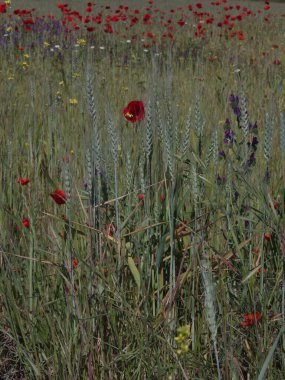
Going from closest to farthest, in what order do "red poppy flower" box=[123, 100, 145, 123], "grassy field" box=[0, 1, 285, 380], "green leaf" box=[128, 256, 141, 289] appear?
"grassy field" box=[0, 1, 285, 380], "green leaf" box=[128, 256, 141, 289], "red poppy flower" box=[123, 100, 145, 123]

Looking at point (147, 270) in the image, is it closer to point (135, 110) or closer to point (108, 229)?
point (108, 229)

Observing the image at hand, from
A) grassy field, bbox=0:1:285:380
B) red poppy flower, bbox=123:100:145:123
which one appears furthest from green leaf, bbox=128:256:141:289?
red poppy flower, bbox=123:100:145:123

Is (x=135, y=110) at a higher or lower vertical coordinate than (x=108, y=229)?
higher

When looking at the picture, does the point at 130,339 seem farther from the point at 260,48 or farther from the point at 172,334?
the point at 260,48

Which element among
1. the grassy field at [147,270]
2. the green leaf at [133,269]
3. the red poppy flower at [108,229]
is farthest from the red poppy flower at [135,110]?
the green leaf at [133,269]

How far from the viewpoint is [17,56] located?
496 centimetres

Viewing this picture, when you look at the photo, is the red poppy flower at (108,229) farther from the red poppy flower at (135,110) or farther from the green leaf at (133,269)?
the red poppy flower at (135,110)

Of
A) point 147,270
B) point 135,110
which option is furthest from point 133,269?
point 135,110

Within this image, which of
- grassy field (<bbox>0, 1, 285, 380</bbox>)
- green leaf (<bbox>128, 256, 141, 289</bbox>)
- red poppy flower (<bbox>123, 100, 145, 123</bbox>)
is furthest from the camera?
red poppy flower (<bbox>123, 100, 145, 123</bbox>)

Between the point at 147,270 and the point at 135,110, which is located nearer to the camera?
the point at 147,270

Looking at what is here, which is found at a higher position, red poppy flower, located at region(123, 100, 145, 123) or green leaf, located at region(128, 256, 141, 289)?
red poppy flower, located at region(123, 100, 145, 123)

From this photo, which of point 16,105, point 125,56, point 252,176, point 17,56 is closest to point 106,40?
point 125,56

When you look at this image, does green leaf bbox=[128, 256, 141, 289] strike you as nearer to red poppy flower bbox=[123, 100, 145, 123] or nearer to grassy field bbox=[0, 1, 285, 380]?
grassy field bbox=[0, 1, 285, 380]

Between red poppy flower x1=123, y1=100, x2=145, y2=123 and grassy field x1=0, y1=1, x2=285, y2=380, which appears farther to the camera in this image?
red poppy flower x1=123, y1=100, x2=145, y2=123
